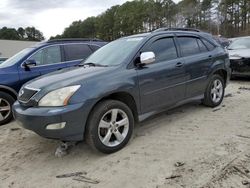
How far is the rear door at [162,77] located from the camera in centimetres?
455

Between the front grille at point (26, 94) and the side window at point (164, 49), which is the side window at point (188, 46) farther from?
the front grille at point (26, 94)

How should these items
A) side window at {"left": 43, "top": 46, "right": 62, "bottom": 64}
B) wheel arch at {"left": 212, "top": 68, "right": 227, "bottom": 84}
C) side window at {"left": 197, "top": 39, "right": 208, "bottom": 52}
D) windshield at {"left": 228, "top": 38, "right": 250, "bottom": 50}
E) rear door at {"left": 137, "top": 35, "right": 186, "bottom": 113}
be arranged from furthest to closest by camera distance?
windshield at {"left": 228, "top": 38, "right": 250, "bottom": 50} → side window at {"left": 43, "top": 46, "right": 62, "bottom": 64} → wheel arch at {"left": 212, "top": 68, "right": 227, "bottom": 84} → side window at {"left": 197, "top": 39, "right": 208, "bottom": 52} → rear door at {"left": 137, "top": 35, "right": 186, "bottom": 113}

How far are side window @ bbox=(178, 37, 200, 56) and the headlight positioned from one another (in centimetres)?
248

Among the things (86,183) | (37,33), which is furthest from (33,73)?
(37,33)

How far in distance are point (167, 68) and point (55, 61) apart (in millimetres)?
3207

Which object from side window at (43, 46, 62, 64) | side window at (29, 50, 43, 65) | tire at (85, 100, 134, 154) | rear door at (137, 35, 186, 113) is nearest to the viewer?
tire at (85, 100, 134, 154)

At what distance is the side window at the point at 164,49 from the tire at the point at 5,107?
3.31 meters

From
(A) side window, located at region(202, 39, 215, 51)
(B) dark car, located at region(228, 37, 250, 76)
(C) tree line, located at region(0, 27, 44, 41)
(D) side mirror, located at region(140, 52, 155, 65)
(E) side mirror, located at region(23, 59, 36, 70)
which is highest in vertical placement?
(C) tree line, located at region(0, 27, 44, 41)

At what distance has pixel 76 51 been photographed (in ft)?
24.3

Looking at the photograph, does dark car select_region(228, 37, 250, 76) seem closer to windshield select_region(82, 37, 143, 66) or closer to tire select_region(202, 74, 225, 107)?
tire select_region(202, 74, 225, 107)

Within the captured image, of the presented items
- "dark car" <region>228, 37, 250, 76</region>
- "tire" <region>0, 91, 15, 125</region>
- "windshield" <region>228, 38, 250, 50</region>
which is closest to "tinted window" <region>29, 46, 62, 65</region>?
"tire" <region>0, 91, 15, 125</region>

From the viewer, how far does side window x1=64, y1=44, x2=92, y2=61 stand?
723 centimetres

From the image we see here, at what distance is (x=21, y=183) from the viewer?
356 cm

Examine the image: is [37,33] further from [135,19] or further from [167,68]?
[167,68]
